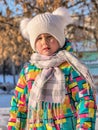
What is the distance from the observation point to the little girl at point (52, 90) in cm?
244

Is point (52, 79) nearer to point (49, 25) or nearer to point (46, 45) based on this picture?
point (46, 45)

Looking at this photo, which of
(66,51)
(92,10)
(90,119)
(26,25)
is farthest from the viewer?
(92,10)

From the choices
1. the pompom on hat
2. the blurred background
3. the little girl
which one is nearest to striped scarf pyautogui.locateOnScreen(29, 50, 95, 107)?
the little girl

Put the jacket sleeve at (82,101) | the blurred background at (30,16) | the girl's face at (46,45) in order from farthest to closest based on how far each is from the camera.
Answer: the blurred background at (30,16), the girl's face at (46,45), the jacket sleeve at (82,101)

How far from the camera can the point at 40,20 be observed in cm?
268

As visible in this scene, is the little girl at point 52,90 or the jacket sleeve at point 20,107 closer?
the little girl at point 52,90

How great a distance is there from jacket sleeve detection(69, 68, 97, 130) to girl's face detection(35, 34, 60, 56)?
Result: 197 mm

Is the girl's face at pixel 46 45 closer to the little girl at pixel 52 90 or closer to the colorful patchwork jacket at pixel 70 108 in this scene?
the little girl at pixel 52 90

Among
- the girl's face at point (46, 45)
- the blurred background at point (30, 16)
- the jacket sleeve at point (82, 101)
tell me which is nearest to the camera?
the jacket sleeve at point (82, 101)

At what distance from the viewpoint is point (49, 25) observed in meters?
2.66

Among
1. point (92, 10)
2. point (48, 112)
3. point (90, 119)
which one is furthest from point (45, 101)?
point (92, 10)

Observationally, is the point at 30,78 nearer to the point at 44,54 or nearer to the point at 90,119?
the point at 44,54

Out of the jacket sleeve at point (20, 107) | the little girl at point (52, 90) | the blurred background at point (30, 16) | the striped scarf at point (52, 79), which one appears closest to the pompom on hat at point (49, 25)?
the little girl at point (52, 90)

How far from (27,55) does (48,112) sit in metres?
6.57
